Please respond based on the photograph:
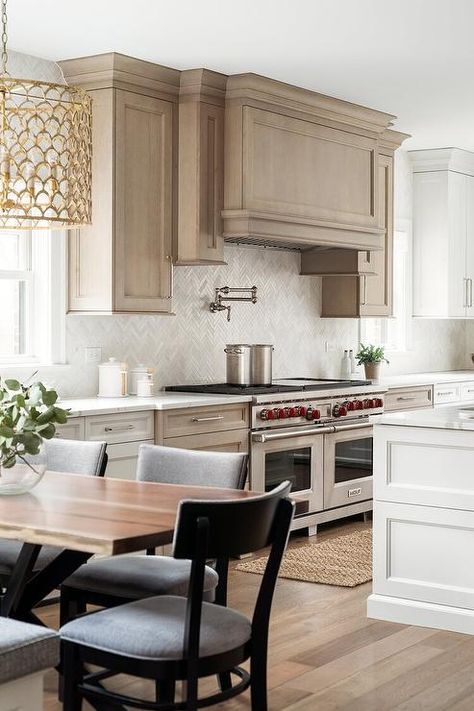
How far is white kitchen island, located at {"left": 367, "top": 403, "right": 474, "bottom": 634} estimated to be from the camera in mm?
4332

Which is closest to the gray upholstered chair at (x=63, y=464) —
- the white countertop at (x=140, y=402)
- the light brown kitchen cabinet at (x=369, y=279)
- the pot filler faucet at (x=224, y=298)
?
the white countertop at (x=140, y=402)

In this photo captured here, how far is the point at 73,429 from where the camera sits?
4895mm

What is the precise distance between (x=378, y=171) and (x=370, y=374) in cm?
140

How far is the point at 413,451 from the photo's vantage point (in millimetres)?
4453

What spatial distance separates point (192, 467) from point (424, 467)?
1193 mm

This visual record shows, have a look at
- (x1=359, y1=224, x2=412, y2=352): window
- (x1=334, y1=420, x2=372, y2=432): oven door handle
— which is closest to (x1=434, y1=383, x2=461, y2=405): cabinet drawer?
(x1=359, y1=224, x2=412, y2=352): window

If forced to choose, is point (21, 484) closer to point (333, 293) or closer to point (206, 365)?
point (206, 365)

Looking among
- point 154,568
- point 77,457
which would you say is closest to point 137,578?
point 154,568

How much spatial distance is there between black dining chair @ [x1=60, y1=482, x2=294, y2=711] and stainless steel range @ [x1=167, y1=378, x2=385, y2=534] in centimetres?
283

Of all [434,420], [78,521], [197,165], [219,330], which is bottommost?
[78,521]

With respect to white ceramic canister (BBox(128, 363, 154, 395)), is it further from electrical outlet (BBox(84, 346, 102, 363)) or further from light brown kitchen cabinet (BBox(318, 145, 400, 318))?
light brown kitchen cabinet (BBox(318, 145, 400, 318))

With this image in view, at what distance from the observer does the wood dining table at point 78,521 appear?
2703 mm

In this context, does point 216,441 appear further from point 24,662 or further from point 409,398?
point 24,662

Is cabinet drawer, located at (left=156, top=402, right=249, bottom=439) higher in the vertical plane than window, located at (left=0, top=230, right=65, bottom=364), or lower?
lower
